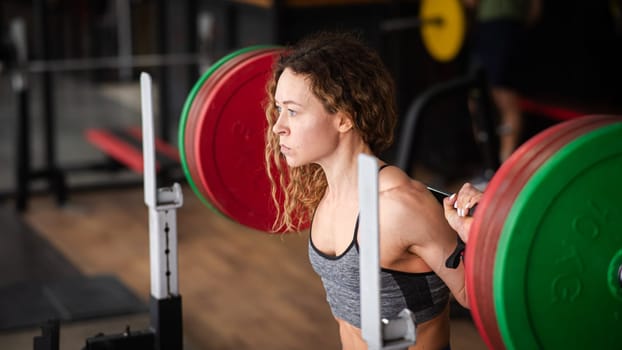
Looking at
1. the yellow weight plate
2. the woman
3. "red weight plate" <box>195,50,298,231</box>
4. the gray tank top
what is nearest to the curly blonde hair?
the woman

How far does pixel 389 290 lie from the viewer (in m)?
1.52

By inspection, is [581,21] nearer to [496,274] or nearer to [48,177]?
[48,177]

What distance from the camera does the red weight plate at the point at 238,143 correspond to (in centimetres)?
192

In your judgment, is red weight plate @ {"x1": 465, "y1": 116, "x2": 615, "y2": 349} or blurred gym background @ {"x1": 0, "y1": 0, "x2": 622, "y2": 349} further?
blurred gym background @ {"x1": 0, "y1": 0, "x2": 622, "y2": 349}

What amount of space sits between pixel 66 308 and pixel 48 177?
140 centimetres

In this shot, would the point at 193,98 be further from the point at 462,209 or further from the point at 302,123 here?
the point at 462,209

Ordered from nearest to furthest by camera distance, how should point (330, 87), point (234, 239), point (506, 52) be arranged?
point (330, 87) → point (234, 239) → point (506, 52)

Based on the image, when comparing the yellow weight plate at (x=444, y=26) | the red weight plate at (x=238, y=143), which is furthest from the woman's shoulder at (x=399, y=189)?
the yellow weight plate at (x=444, y=26)

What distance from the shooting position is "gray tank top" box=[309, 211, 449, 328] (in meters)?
1.52

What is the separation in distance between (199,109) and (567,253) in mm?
888

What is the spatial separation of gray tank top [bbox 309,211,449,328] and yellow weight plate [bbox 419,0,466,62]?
2.63m

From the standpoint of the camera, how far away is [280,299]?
11.5ft


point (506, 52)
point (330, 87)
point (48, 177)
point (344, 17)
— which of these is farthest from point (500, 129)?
point (330, 87)

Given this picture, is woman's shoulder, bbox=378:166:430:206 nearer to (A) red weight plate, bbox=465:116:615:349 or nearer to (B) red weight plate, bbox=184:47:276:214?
(A) red weight plate, bbox=465:116:615:349
